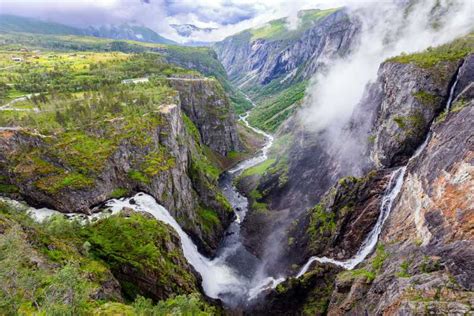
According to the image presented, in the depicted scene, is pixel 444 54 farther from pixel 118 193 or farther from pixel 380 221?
pixel 118 193

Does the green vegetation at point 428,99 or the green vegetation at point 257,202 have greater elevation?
the green vegetation at point 428,99

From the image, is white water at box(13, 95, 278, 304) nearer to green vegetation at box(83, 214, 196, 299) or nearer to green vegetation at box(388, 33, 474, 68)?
green vegetation at box(83, 214, 196, 299)

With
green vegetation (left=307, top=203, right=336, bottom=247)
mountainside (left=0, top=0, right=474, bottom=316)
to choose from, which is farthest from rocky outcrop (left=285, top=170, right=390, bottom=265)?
mountainside (left=0, top=0, right=474, bottom=316)

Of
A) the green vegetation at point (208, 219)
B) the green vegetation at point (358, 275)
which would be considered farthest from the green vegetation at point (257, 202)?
the green vegetation at point (358, 275)

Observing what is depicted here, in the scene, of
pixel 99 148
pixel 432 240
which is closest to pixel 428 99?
pixel 432 240

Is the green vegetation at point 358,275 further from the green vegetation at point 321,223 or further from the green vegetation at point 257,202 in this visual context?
the green vegetation at point 257,202

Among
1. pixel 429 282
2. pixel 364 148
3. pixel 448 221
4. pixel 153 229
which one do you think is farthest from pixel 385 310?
pixel 364 148

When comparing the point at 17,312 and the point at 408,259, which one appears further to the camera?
the point at 408,259

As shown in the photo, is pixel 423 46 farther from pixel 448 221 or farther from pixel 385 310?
pixel 385 310
